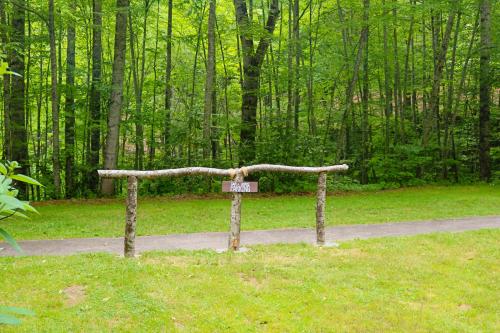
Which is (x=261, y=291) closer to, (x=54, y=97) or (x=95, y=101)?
(x=54, y=97)

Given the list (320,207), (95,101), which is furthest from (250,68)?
(320,207)

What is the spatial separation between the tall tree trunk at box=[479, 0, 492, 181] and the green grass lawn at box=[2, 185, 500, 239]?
2.96 m

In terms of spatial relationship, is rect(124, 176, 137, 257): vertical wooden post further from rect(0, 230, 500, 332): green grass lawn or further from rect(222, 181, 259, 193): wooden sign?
rect(222, 181, 259, 193): wooden sign

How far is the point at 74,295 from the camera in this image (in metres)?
4.77

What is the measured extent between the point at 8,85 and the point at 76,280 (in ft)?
35.5

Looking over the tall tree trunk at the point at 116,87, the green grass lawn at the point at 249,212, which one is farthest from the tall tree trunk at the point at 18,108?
the green grass lawn at the point at 249,212

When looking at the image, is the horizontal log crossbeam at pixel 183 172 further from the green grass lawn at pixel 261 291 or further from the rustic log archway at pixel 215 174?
the green grass lawn at pixel 261 291

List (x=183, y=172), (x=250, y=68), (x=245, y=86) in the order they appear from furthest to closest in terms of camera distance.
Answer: (x=245, y=86), (x=250, y=68), (x=183, y=172)

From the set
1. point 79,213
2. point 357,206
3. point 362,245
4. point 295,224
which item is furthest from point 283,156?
point 362,245

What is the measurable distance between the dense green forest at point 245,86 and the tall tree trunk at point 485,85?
0.04 metres

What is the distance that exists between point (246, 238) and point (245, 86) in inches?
362

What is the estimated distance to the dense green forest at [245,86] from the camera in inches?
529

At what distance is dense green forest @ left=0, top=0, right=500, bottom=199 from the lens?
44.1ft

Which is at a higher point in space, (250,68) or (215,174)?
(250,68)
